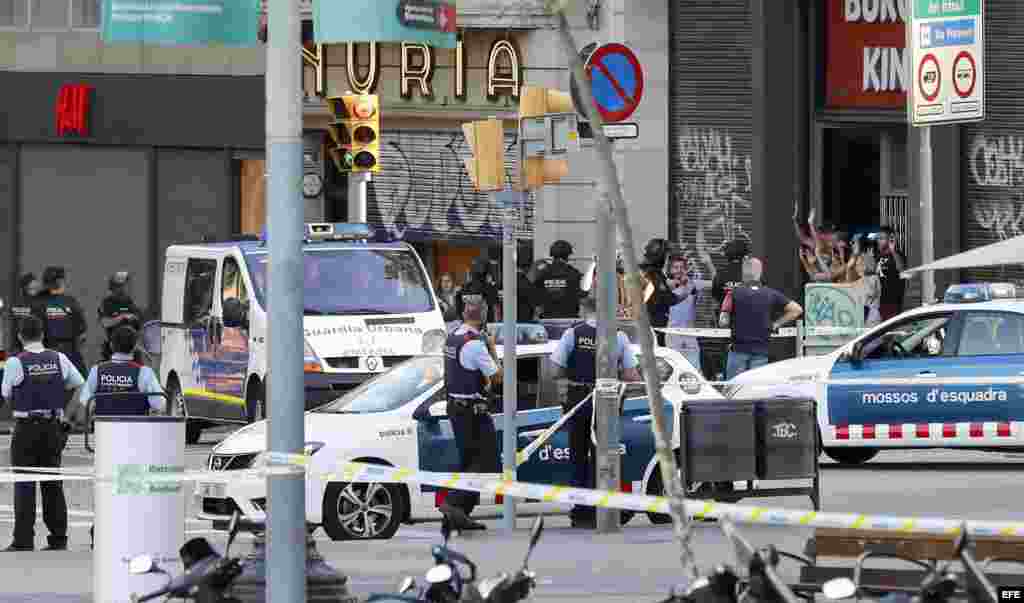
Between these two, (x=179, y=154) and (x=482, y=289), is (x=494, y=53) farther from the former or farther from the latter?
(x=482, y=289)

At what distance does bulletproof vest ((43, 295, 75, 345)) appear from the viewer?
82.8 ft

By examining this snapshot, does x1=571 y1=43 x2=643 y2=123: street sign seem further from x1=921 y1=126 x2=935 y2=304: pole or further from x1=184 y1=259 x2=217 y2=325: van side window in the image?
x1=921 y1=126 x2=935 y2=304: pole

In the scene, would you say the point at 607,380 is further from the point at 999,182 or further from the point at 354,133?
the point at 999,182

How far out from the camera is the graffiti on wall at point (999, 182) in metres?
31.6

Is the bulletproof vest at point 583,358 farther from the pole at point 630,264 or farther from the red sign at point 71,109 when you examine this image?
the red sign at point 71,109

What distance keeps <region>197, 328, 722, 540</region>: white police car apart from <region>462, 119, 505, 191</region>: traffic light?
4.89 feet

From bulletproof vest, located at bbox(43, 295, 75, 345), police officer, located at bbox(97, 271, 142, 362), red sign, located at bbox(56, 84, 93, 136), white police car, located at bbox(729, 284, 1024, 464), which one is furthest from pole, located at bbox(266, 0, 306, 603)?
red sign, located at bbox(56, 84, 93, 136)

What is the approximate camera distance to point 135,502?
12211mm

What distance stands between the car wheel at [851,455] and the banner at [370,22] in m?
11.5

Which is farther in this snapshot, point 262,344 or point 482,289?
point 482,289

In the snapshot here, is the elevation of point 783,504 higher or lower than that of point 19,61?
lower

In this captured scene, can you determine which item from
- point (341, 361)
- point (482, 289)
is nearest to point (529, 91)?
point (341, 361)

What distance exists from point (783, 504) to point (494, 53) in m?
14.3

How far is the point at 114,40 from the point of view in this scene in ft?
38.0
